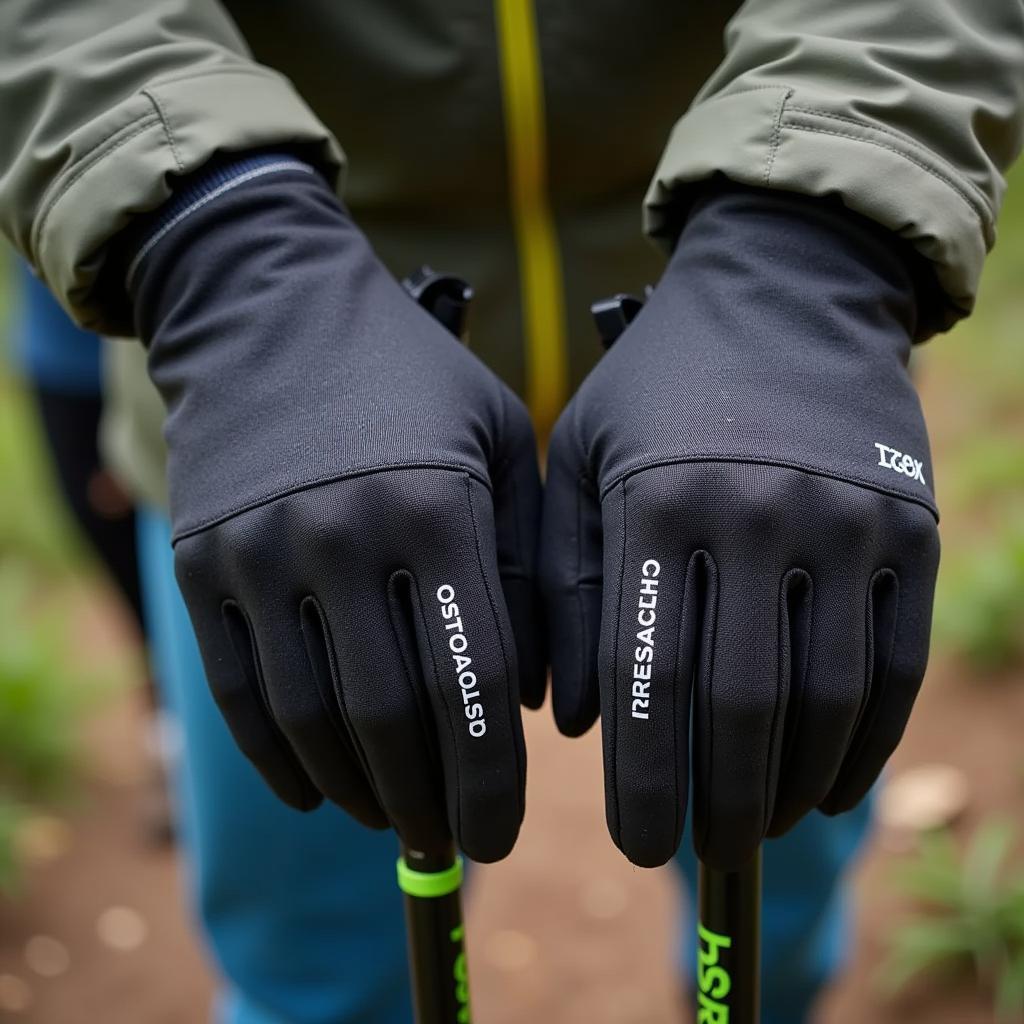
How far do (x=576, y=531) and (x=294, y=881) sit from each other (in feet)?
1.83

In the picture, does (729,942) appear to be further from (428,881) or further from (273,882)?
(273,882)

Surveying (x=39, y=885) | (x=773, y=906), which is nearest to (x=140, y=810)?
(x=39, y=885)

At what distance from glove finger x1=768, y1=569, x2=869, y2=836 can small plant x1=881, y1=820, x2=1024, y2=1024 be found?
1190 millimetres

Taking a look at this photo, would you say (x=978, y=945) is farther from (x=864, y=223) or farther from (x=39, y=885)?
(x=39, y=885)

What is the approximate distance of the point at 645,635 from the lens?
0.78 m

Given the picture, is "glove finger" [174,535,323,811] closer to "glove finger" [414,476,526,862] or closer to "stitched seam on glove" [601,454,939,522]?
"glove finger" [414,476,526,862]

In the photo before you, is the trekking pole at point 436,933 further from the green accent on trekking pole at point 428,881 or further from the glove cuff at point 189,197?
the glove cuff at point 189,197

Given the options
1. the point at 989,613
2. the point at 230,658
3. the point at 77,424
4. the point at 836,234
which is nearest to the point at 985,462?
the point at 989,613

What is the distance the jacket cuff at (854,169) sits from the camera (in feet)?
2.75

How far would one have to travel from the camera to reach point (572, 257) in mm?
1189

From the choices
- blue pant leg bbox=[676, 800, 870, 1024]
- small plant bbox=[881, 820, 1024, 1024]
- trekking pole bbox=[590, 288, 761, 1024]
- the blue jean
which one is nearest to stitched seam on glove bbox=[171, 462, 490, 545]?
trekking pole bbox=[590, 288, 761, 1024]

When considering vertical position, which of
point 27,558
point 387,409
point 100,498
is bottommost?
point 27,558

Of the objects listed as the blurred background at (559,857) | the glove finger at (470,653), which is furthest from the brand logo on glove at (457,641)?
the blurred background at (559,857)

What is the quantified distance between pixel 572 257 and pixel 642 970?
1.33 metres
